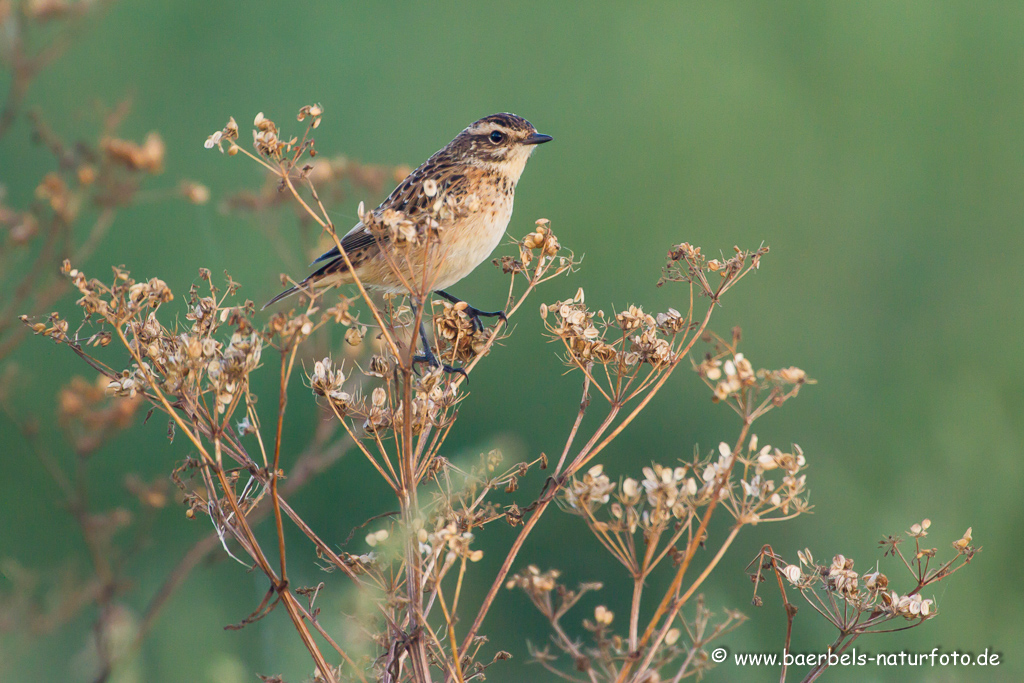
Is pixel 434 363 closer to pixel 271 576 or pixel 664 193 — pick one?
pixel 271 576

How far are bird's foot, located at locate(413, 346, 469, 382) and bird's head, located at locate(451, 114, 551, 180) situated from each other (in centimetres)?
157

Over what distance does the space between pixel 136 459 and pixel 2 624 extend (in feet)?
13.3

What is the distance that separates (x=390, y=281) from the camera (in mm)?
3748

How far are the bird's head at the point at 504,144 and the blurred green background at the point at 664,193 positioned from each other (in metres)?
1.27

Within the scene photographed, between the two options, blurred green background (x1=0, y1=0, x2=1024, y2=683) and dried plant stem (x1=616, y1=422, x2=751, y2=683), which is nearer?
dried plant stem (x1=616, y1=422, x2=751, y2=683)

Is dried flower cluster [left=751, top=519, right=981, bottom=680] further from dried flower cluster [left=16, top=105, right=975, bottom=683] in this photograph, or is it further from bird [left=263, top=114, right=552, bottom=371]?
bird [left=263, top=114, right=552, bottom=371]

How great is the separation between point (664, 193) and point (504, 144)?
183 inches

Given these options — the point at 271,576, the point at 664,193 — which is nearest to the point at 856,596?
the point at 271,576

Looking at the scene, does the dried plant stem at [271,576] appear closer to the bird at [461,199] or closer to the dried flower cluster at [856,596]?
the dried flower cluster at [856,596]

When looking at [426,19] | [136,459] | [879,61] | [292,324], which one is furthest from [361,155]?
[292,324]

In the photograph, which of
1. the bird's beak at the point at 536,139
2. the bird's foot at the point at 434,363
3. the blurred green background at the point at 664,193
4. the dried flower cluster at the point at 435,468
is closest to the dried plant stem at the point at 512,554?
the dried flower cluster at the point at 435,468

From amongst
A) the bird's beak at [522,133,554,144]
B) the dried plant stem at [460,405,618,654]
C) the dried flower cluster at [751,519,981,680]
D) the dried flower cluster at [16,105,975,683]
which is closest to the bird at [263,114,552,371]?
the bird's beak at [522,133,554,144]

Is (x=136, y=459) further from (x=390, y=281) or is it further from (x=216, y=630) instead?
(x=390, y=281)

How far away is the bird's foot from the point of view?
2.31m
